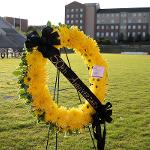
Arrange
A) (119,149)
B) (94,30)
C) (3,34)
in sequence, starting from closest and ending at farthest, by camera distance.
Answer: (119,149) < (3,34) < (94,30)

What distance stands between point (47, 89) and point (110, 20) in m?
133

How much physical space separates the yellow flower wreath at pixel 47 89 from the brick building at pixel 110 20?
4873 inches

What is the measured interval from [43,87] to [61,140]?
6.46ft

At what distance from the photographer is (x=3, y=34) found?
81750 millimetres

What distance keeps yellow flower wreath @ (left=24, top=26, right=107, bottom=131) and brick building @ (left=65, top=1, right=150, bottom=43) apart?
124 meters

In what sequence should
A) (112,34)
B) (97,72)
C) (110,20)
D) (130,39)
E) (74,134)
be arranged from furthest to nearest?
(110,20) → (112,34) → (130,39) → (74,134) → (97,72)

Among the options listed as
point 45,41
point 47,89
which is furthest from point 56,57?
point 47,89

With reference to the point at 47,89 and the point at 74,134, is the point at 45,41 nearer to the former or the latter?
the point at 47,89

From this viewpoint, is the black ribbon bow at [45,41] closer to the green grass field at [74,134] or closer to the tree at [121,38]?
the green grass field at [74,134]

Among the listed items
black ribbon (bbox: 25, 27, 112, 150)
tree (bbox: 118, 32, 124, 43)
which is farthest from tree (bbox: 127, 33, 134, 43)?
black ribbon (bbox: 25, 27, 112, 150)

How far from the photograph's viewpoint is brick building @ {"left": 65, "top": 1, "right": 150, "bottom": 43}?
434 feet

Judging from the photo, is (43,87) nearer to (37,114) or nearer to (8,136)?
(37,114)

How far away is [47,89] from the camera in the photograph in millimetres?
6312

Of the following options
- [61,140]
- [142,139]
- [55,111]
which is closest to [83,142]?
[61,140]
